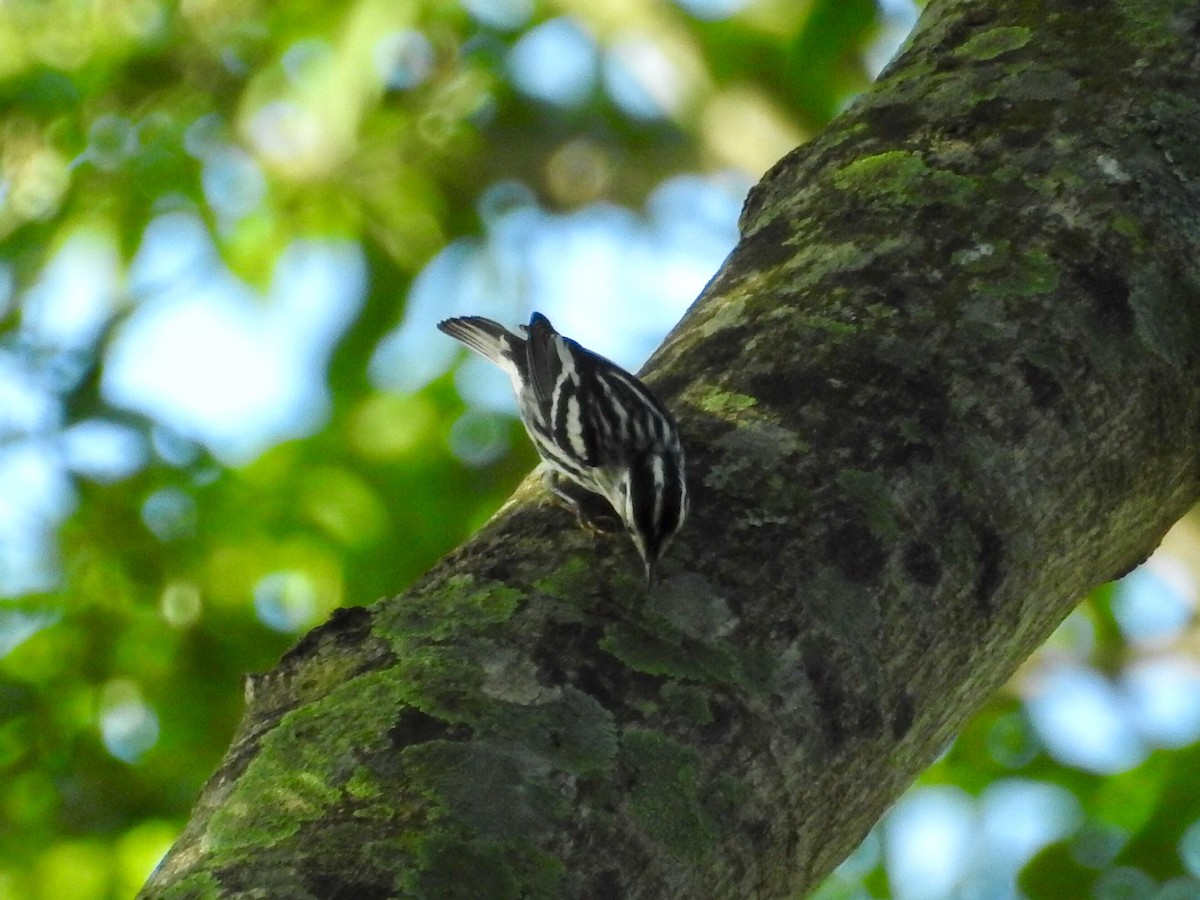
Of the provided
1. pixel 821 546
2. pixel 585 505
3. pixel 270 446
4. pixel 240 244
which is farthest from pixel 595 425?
pixel 240 244

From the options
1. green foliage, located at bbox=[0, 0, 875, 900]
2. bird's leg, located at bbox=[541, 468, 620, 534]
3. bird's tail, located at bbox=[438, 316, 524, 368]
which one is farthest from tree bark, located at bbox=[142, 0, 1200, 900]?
bird's tail, located at bbox=[438, 316, 524, 368]

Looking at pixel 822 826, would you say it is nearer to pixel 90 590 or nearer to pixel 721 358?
pixel 721 358

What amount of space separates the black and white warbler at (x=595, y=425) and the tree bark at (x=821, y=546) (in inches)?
3.2

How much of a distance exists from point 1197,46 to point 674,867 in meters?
2.70

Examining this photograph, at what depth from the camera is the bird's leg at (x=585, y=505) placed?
2889 mm

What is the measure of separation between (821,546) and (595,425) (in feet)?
5.45

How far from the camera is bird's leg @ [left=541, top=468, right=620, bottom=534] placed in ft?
9.48

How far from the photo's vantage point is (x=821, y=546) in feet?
8.89

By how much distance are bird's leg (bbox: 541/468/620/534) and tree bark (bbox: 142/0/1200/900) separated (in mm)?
52

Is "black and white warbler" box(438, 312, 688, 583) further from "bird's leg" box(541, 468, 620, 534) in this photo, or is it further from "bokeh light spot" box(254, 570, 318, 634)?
"bokeh light spot" box(254, 570, 318, 634)

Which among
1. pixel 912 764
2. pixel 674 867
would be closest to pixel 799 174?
pixel 912 764

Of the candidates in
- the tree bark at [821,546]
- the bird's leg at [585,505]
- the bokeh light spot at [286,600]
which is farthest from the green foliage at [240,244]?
the bird's leg at [585,505]

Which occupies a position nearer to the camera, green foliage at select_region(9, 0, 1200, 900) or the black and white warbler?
the black and white warbler

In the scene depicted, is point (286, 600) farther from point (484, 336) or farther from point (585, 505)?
point (585, 505)
